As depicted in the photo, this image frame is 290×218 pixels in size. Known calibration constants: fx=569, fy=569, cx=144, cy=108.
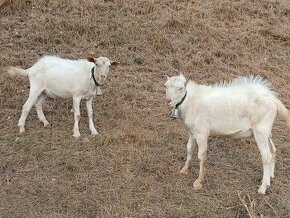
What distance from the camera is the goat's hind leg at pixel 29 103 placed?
31.0 ft

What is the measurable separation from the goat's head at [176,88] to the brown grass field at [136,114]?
1.10m

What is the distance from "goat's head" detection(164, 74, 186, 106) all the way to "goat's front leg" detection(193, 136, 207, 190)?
620 millimetres

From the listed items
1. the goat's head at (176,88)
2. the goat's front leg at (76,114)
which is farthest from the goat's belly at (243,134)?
the goat's front leg at (76,114)

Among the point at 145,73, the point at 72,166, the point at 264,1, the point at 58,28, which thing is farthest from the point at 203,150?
the point at 264,1

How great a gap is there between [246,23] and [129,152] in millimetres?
6681

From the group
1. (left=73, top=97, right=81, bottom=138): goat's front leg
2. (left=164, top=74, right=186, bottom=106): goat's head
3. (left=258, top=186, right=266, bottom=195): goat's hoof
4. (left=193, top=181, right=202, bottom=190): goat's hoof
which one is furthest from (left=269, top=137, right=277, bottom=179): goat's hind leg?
(left=73, top=97, right=81, bottom=138): goat's front leg

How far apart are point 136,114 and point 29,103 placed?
1.91 metres

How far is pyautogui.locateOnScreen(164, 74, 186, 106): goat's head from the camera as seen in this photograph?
7.76 metres

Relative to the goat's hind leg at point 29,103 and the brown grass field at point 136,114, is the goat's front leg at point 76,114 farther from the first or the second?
the goat's hind leg at point 29,103

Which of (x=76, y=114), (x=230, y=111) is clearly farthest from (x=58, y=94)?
(x=230, y=111)

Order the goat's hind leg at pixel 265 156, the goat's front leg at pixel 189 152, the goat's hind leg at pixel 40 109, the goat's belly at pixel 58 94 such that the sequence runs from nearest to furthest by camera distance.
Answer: the goat's hind leg at pixel 265 156, the goat's front leg at pixel 189 152, the goat's belly at pixel 58 94, the goat's hind leg at pixel 40 109

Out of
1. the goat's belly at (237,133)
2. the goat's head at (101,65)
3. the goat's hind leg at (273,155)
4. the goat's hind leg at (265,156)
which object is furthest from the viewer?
the goat's head at (101,65)

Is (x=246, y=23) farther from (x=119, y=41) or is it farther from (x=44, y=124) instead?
(x=44, y=124)

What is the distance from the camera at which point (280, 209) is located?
Result: 7484 mm
